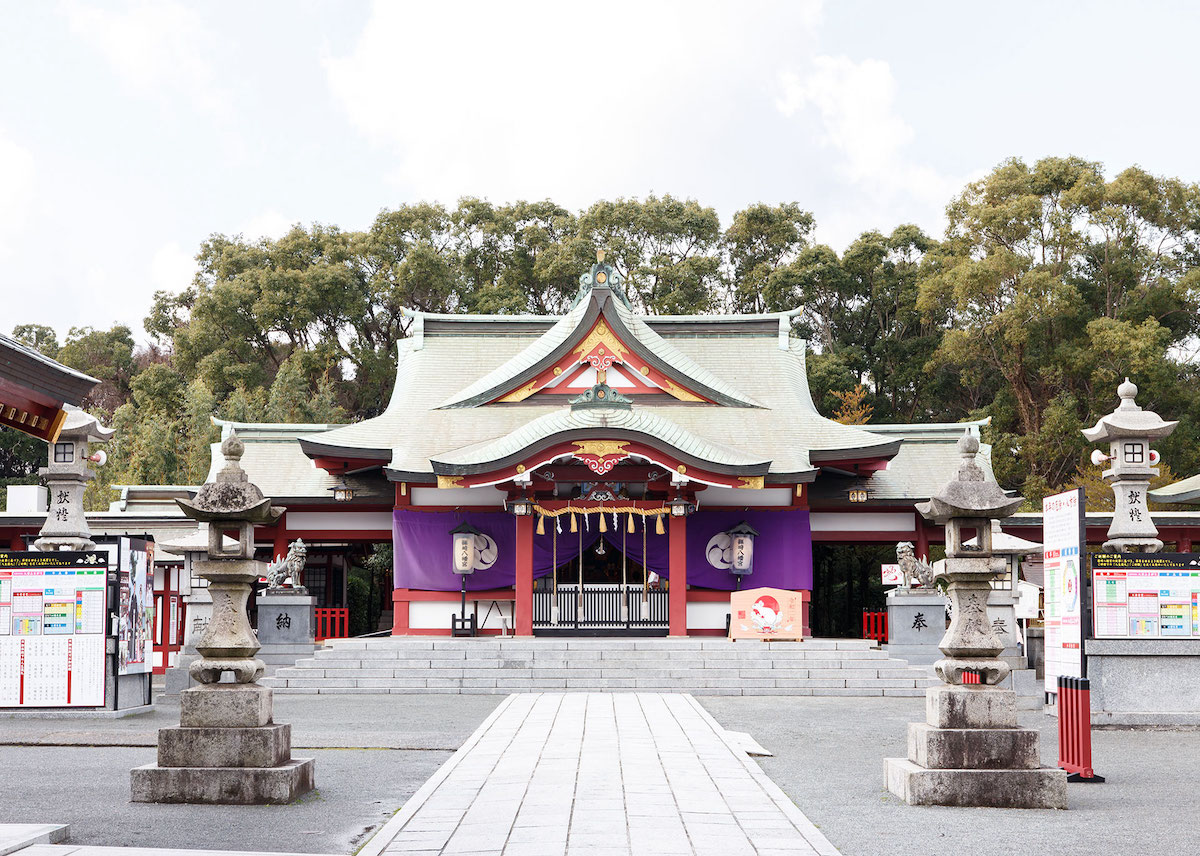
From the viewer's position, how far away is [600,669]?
1675 cm

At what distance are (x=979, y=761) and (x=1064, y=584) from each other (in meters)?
4.48

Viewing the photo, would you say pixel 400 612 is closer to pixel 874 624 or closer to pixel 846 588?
pixel 874 624

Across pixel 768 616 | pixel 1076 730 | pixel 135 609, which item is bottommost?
pixel 1076 730

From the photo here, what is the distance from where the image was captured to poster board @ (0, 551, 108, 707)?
12.9 meters

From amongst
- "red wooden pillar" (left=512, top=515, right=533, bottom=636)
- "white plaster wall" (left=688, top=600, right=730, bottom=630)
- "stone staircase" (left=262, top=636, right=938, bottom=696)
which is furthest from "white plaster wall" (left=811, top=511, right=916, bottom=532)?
"red wooden pillar" (left=512, top=515, right=533, bottom=636)

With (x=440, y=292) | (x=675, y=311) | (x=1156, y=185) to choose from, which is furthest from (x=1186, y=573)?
(x=440, y=292)

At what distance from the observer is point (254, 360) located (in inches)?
1692

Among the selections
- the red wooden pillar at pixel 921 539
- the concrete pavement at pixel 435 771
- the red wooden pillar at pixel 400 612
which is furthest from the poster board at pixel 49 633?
the red wooden pillar at pixel 921 539

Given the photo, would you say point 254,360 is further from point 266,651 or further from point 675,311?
point 266,651

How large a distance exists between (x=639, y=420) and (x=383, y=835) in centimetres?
1383

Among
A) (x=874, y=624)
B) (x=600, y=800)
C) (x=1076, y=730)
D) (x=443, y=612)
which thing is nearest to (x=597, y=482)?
(x=443, y=612)

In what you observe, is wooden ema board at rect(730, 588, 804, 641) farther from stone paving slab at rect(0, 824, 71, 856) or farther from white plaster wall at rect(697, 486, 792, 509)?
stone paving slab at rect(0, 824, 71, 856)

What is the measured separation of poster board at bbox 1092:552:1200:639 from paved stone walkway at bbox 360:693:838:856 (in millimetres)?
4522

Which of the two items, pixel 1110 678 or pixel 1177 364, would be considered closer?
pixel 1110 678
